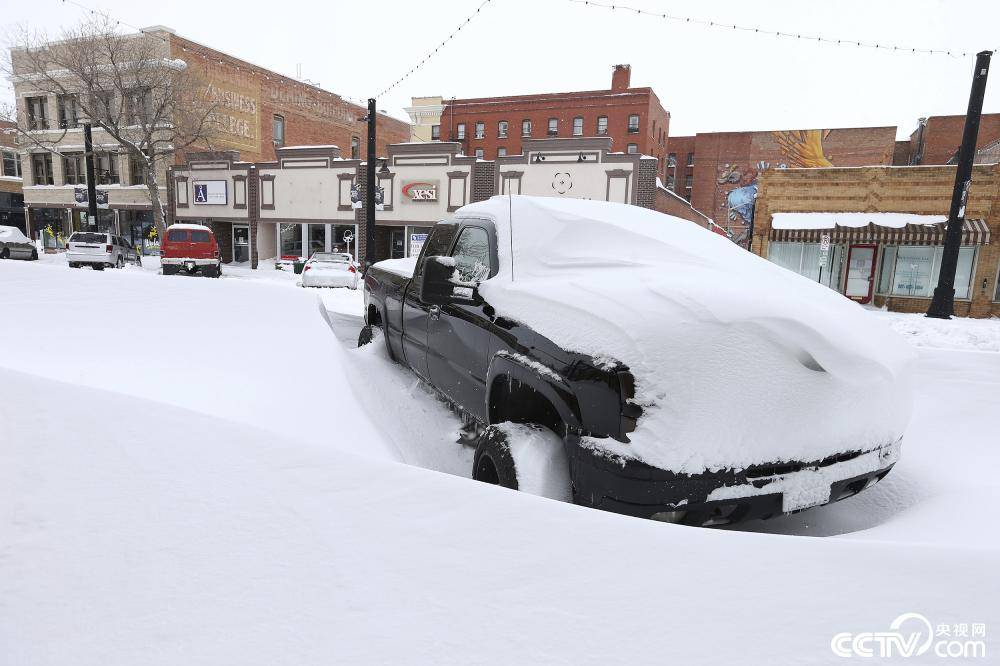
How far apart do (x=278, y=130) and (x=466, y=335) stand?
39974 mm

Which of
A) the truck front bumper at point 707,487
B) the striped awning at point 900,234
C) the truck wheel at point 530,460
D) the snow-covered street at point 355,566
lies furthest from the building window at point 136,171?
the truck front bumper at point 707,487

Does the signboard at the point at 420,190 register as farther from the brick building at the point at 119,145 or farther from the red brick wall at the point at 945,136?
the red brick wall at the point at 945,136

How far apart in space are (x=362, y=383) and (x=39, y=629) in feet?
11.1

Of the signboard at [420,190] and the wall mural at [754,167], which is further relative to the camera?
the wall mural at [754,167]

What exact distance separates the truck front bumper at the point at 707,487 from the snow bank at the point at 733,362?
1.9 inches

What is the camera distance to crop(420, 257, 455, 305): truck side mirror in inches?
135

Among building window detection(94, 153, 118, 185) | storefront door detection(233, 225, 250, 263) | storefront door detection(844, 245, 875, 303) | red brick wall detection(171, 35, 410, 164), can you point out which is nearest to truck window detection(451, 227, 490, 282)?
storefront door detection(844, 245, 875, 303)

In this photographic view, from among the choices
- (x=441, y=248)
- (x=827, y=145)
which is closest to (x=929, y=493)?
(x=441, y=248)

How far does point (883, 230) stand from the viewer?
19.9m

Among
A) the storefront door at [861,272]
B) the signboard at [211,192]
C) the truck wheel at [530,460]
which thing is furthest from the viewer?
the signboard at [211,192]

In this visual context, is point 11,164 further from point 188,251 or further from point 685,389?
point 685,389

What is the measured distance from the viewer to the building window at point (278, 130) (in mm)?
37656

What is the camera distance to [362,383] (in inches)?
173
